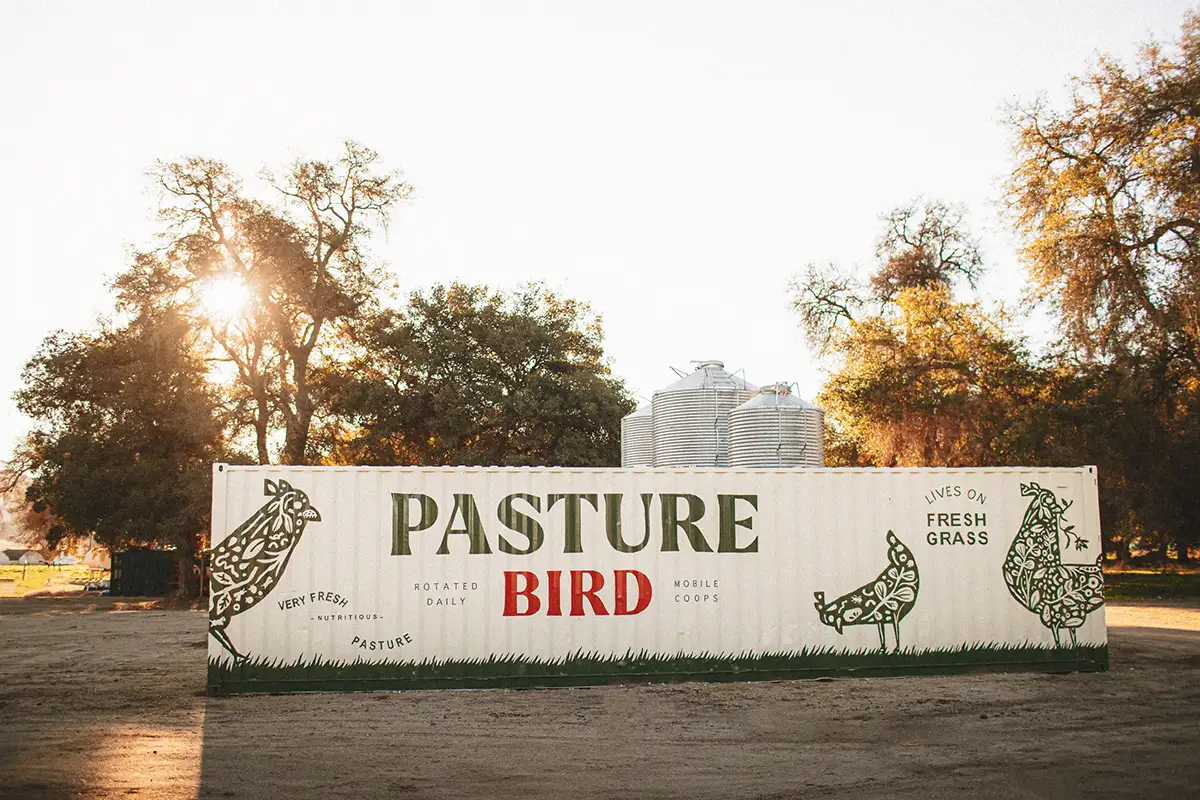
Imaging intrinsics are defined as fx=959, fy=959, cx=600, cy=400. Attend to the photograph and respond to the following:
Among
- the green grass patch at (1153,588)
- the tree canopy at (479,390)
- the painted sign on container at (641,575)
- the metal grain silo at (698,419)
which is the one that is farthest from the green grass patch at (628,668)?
the tree canopy at (479,390)

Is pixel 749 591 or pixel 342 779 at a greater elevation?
pixel 749 591

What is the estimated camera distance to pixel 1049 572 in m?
14.2

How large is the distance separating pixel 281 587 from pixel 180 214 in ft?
92.0

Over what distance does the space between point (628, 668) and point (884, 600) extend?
3831 mm

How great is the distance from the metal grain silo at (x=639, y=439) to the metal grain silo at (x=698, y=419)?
5.27 ft

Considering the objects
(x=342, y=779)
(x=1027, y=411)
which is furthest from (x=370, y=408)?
(x=342, y=779)

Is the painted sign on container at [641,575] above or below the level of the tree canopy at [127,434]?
below

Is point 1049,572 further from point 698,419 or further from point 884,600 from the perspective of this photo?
point 698,419

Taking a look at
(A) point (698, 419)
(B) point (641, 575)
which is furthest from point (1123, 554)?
(B) point (641, 575)

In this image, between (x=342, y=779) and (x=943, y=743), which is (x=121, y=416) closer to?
(x=342, y=779)

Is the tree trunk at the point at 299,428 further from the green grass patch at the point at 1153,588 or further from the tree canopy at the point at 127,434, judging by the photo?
the green grass patch at the point at 1153,588

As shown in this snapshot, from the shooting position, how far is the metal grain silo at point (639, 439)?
21922mm

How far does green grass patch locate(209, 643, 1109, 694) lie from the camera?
41.6ft

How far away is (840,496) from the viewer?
45.7 feet
